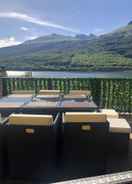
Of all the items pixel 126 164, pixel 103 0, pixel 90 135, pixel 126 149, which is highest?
pixel 103 0

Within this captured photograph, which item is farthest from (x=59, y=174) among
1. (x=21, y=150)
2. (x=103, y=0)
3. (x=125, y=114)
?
(x=103, y=0)

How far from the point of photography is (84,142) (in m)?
2.65

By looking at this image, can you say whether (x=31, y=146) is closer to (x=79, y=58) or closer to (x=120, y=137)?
(x=120, y=137)

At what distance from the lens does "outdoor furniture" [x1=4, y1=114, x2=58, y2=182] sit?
101 inches

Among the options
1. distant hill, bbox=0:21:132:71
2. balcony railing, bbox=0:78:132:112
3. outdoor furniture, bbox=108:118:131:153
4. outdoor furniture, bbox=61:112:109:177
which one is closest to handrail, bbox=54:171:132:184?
outdoor furniture, bbox=61:112:109:177

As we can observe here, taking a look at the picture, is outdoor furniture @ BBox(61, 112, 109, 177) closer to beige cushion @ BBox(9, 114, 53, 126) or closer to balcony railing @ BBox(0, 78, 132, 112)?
beige cushion @ BBox(9, 114, 53, 126)

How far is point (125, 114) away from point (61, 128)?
3401mm

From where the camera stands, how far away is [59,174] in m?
2.73

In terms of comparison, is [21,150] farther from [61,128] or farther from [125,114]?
[125,114]

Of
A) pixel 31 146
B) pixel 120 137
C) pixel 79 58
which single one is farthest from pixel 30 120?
pixel 79 58

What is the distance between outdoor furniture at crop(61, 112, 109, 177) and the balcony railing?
3.20 metres

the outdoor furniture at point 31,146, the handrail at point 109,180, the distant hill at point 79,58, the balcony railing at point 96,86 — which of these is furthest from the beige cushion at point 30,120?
the distant hill at point 79,58

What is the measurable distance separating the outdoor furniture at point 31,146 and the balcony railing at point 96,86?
328cm

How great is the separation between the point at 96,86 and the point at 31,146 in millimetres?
3565
